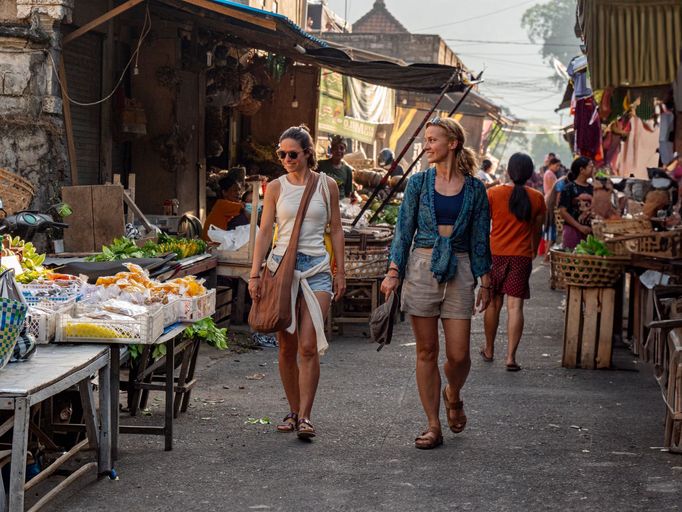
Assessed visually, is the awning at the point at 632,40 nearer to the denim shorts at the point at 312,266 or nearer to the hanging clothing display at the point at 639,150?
the denim shorts at the point at 312,266

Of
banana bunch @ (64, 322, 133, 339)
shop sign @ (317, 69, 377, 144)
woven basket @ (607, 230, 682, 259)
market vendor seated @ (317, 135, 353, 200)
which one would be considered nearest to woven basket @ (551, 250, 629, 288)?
woven basket @ (607, 230, 682, 259)

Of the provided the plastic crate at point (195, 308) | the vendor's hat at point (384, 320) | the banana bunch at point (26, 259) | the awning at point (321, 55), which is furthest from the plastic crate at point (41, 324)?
the awning at point (321, 55)

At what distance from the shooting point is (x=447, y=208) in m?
7.09

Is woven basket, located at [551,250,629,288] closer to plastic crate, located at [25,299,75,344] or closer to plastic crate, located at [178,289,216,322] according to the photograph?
plastic crate, located at [178,289,216,322]

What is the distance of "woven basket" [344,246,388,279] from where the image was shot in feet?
40.0

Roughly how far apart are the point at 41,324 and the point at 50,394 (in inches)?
35.1

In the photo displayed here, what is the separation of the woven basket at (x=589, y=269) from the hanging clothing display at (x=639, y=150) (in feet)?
31.0

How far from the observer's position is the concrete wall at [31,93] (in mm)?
11078

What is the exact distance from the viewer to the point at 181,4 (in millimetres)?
12289

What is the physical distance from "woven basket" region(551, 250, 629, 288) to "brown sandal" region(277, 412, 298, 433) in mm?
3794

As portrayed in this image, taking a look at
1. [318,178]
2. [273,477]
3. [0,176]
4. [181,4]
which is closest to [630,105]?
[181,4]

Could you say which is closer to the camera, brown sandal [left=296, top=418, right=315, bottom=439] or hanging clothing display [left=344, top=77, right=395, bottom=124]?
brown sandal [left=296, top=418, right=315, bottom=439]

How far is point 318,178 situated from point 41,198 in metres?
4.60

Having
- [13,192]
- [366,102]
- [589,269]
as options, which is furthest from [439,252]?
[366,102]
